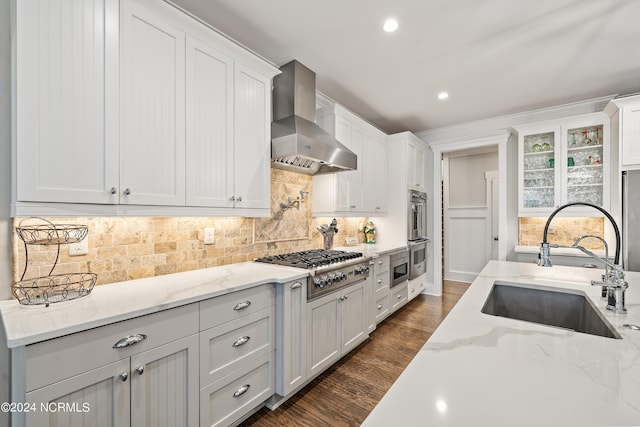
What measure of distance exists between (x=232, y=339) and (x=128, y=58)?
1.66 meters

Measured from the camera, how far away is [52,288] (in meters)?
1.42

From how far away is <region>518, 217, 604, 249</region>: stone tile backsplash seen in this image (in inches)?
141

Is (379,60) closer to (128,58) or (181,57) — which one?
(181,57)

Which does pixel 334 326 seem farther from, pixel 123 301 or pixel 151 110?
pixel 151 110

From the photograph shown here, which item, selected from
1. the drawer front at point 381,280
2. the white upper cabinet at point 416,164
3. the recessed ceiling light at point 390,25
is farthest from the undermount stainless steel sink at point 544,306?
the white upper cabinet at point 416,164

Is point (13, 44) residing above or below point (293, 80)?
below

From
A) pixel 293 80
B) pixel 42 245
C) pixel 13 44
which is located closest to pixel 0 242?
pixel 42 245

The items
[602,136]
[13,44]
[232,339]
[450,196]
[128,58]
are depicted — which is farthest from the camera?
[450,196]

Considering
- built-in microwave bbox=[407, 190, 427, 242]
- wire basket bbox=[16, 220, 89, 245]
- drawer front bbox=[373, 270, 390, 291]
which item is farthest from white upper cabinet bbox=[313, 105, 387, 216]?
wire basket bbox=[16, 220, 89, 245]

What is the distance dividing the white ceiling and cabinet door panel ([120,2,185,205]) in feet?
1.70

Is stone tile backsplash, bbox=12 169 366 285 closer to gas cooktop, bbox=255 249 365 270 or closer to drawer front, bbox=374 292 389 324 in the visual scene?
gas cooktop, bbox=255 249 365 270

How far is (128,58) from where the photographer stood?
1.52m

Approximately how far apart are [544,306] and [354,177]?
7.18 ft

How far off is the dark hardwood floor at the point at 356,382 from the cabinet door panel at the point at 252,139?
146 cm
